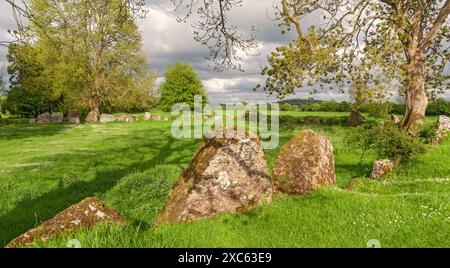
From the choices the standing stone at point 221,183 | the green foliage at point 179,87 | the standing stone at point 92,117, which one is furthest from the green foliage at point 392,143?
the green foliage at point 179,87

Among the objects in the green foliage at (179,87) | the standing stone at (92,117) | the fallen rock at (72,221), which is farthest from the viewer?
the green foliage at (179,87)

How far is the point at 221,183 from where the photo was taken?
9.95 meters

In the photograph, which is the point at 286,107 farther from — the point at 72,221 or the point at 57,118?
the point at 72,221

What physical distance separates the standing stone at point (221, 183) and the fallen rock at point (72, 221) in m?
1.57

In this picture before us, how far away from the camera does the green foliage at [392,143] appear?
17703 millimetres

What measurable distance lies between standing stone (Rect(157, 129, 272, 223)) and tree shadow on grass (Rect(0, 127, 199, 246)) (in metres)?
3.52

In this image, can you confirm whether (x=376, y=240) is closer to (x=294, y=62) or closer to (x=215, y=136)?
(x=215, y=136)

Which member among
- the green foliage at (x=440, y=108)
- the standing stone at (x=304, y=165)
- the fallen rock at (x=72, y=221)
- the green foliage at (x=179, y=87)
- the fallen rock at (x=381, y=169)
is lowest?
the fallen rock at (x=381, y=169)

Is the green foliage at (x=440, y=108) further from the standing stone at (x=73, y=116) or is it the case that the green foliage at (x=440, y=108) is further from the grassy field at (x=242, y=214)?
the standing stone at (x=73, y=116)

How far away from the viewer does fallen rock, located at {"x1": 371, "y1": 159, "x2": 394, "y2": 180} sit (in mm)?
16992

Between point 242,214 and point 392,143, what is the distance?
11580mm

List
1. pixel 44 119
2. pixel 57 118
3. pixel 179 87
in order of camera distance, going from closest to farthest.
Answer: pixel 44 119, pixel 57 118, pixel 179 87

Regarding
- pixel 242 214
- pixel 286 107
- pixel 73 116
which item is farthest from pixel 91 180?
pixel 286 107

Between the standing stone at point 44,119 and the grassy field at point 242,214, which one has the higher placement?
the standing stone at point 44,119
